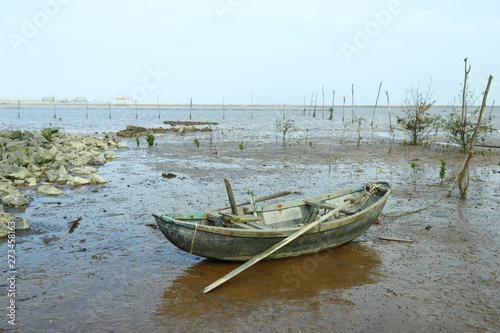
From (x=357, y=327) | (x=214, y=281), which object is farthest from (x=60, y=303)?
(x=357, y=327)

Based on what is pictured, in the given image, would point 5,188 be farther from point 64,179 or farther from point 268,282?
point 268,282

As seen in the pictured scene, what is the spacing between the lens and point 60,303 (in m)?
4.49

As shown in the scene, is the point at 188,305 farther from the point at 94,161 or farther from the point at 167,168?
the point at 94,161

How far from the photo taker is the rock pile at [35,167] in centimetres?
821

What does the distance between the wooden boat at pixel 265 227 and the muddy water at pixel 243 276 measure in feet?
0.98

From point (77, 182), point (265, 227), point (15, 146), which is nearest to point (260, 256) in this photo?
point (265, 227)

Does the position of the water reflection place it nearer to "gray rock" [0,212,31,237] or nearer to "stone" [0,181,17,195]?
"gray rock" [0,212,31,237]

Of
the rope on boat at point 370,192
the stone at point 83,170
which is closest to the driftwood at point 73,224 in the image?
the stone at point 83,170

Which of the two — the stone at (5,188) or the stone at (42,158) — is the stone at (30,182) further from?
the stone at (42,158)

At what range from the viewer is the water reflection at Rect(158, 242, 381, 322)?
4.52 metres

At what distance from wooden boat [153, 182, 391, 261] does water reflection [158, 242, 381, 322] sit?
0.19 m

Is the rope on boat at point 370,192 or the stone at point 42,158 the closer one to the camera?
the rope on boat at point 370,192

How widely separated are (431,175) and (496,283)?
25.2 ft

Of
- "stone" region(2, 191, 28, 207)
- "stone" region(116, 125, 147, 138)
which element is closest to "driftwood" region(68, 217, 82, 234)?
"stone" region(2, 191, 28, 207)
